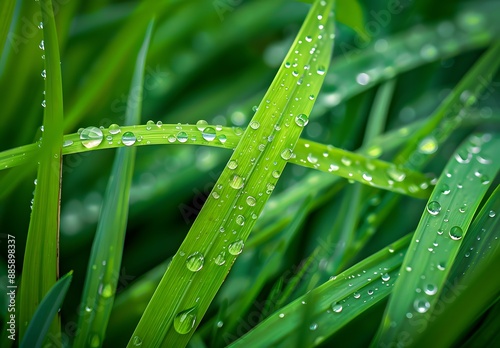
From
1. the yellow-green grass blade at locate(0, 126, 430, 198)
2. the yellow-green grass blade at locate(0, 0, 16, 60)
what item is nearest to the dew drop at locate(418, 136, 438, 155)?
the yellow-green grass blade at locate(0, 126, 430, 198)

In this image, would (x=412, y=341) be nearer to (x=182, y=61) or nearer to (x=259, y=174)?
(x=259, y=174)

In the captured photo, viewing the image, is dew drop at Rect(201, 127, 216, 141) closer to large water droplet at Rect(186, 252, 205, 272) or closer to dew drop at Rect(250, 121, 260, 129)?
dew drop at Rect(250, 121, 260, 129)

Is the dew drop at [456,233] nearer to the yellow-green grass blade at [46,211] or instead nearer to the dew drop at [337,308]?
the dew drop at [337,308]

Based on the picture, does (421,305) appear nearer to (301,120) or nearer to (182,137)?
(301,120)

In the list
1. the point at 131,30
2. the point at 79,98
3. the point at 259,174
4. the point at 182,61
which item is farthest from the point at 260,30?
the point at 259,174

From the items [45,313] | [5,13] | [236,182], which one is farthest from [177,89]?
[45,313]

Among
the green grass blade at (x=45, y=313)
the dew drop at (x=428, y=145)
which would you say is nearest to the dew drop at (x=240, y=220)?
the green grass blade at (x=45, y=313)
